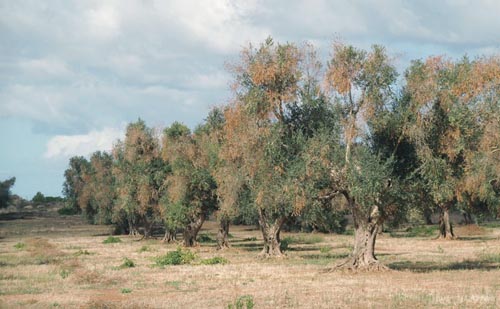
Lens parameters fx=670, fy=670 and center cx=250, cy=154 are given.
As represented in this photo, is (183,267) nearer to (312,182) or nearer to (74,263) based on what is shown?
(74,263)

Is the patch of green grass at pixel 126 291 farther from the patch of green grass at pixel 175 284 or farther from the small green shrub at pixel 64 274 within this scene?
the small green shrub at pixel 64 274

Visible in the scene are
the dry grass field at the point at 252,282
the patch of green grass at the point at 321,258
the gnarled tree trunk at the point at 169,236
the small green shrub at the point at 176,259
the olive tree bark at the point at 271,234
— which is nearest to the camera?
the dry grass field at the point at 252,282

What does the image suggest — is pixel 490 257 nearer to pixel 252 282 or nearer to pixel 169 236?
pixel 252 282

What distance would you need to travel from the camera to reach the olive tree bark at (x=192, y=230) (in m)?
63.0

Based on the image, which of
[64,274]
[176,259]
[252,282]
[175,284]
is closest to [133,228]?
[176,259]

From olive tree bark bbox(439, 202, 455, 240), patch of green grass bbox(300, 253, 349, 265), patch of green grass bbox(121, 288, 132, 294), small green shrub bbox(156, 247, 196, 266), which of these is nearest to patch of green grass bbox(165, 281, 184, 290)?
patch of green grass bbox(121, 288, 132, 294)

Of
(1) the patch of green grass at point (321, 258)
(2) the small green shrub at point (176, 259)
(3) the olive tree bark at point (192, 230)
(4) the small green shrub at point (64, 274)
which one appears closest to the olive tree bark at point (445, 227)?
(1) the patch of green grass at point (321, 258)

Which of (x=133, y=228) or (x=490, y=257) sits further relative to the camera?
(x=133, y=228)

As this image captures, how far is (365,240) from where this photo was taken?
35406mm

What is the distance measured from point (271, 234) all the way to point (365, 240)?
1531cm

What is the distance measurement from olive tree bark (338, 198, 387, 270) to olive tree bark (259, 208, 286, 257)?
551 inches

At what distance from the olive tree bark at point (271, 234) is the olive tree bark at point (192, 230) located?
12693 mm

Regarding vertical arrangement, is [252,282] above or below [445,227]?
below

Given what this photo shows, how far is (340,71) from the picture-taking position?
34062mm
